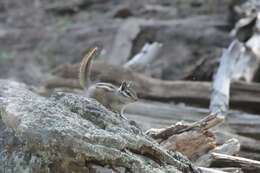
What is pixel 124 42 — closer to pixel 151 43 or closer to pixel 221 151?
pixel 151 43

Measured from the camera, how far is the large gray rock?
2.76 m

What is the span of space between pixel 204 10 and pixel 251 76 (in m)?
5.57

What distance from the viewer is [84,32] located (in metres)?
12.6

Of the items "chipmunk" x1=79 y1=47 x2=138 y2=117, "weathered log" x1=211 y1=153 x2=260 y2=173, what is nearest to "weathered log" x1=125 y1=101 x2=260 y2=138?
"chipmunk" x1=79 y1=47 x2=138 y2=117

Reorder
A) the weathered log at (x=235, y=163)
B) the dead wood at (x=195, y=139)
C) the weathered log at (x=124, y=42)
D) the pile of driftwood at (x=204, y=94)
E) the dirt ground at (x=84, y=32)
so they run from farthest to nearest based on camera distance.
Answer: the dirt ground at (x=84, y=32), the weathered log at (x=124, y=42), the pile of driftwood at (x=204, y=94), the dead wood at (x=195, y=139), the weathered log at (x=235, y=163)

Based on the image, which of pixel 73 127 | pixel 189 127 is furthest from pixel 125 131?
pixel 189 127

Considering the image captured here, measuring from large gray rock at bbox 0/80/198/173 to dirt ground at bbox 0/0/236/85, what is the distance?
655 cm

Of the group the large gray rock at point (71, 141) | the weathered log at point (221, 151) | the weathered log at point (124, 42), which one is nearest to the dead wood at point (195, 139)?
the weathered log at point (221, 151)

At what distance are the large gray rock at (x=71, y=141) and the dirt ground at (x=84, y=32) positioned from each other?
655cm

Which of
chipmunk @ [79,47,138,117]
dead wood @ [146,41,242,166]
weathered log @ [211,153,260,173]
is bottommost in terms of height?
weathered log @ [211,153,260,173]

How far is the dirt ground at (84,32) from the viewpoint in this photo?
1095 cm

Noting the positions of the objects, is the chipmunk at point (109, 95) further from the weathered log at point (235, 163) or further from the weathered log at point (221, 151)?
Answer: the weathered log at point (235, 163)

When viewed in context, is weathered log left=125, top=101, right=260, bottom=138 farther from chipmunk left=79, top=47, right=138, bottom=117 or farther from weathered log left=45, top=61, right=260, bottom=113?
chipmunk left=79, top=47, right=138, bottom=117

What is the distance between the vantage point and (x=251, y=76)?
25.2 feet
